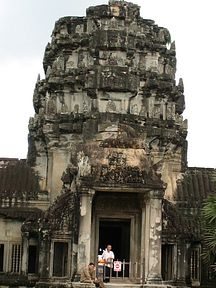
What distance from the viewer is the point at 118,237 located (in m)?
33.3

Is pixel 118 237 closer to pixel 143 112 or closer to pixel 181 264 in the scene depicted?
pixel 181 264

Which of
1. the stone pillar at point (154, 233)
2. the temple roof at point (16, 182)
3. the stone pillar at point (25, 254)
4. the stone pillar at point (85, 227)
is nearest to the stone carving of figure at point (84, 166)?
the stone pillar at point (85, 227)

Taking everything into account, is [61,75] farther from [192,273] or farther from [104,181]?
[192,273]

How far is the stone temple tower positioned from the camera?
26.7 meters

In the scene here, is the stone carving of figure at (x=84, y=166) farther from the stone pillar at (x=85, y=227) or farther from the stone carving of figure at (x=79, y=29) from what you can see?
the stone carving of figure at (x=79, y=29)

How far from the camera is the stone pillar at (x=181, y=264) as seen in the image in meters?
28.0

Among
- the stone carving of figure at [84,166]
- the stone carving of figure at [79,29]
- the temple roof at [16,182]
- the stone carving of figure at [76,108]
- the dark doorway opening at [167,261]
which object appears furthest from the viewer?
the stone carving of figure at [79,29]

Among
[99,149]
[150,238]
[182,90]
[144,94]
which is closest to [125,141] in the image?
[99,149]

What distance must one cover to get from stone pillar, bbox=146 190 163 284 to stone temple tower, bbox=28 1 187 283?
38 millimetres

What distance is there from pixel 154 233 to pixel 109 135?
4331mm

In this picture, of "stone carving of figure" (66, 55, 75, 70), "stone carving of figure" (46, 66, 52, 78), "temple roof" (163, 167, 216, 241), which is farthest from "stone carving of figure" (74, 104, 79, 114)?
"temple roof" (163, 167, 216, 241)

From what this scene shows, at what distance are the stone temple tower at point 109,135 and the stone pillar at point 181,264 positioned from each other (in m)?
1.62

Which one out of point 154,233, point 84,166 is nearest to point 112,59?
point 84,166

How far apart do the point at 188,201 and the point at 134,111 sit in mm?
5008
